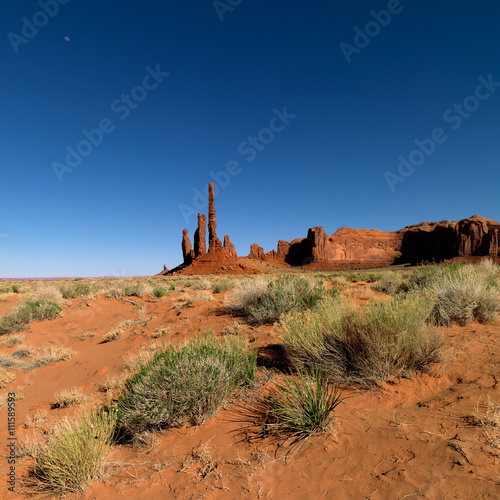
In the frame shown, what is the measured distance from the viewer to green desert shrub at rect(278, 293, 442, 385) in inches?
141

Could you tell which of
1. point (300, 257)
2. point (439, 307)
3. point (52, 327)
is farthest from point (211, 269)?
point (300, 257)

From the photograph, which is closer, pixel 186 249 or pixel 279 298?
pixel 279 298

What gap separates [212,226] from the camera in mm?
60062

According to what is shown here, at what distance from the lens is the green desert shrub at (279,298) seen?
290 inches

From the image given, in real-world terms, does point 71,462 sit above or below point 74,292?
below

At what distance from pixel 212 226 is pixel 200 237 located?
228 inches

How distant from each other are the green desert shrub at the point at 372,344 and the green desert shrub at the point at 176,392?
1.23m

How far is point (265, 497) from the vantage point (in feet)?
7.07

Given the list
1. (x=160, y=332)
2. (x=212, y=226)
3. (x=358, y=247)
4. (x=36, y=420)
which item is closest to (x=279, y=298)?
(x=160, y=332)

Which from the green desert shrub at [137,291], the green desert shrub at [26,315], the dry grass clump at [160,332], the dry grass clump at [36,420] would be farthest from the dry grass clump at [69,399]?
the green desert shrub at [137,291]

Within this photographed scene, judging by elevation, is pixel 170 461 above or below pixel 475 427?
below

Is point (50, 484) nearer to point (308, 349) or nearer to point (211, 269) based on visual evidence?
point (308, 349)

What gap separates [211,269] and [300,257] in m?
62.8

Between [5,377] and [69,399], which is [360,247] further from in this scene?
[69,399]
